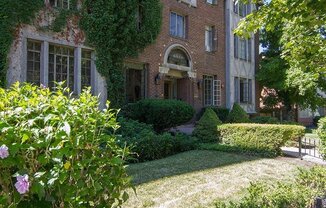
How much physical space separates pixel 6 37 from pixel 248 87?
57.4 feet

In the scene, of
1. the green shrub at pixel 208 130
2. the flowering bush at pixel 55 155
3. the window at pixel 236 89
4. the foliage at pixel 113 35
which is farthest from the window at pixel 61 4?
the window at pixel 236 89

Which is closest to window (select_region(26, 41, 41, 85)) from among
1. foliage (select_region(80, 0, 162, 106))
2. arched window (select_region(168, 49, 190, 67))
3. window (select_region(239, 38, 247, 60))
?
foliage (select_region(80, 0, 162, 106))

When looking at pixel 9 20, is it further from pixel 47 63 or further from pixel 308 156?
pixel 308 156

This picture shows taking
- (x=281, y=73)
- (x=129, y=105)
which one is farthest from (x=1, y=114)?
(x=281, y=73)

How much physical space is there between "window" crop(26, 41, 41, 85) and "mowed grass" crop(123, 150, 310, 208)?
5805 mm

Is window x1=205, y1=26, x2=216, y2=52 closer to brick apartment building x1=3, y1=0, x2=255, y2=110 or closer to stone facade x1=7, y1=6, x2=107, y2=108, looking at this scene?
brick apartment building x1=3, y1=0, x2=255, y2=110

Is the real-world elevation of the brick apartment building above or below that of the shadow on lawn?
above

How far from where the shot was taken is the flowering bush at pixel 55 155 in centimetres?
241

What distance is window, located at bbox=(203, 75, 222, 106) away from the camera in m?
20.2

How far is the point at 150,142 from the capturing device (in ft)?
34.4

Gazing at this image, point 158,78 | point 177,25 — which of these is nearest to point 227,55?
point 177,25

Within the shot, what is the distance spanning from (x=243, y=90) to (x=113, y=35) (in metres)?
12.9

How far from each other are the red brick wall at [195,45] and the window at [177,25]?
0.26 metres

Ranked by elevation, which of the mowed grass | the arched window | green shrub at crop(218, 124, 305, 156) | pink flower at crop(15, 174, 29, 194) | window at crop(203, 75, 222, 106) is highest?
the arched window
